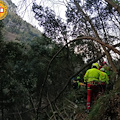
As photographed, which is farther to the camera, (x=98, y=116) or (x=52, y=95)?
(x=52, y=95)

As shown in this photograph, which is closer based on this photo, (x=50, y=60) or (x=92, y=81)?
(x=92, y=81)

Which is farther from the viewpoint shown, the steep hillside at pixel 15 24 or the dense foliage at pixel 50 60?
the dense foliage at pixel 50 60

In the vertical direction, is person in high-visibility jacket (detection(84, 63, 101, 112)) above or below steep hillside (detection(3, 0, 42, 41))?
below

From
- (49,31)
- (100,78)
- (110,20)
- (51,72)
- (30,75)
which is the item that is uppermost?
(110,20)

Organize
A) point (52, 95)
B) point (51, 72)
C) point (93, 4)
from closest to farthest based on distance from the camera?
point (93, 4) → point (52, 95) → point (51, 72)

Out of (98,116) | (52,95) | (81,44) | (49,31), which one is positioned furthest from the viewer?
(52,95)

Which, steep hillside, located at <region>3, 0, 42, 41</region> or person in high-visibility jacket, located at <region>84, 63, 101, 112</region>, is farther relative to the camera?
person in high-visibility jacket, located at <region>84, 63, 101, 112</region>

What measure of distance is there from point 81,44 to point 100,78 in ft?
22.5

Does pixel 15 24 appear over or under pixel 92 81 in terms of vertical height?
over

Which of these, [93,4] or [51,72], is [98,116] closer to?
[93,4]

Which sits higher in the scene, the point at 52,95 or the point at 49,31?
the point at 49,31

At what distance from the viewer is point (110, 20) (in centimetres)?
814

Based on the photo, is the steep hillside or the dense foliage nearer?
the steep hillside

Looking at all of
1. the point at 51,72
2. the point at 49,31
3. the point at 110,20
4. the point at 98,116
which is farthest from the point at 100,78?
the point at 51,72
